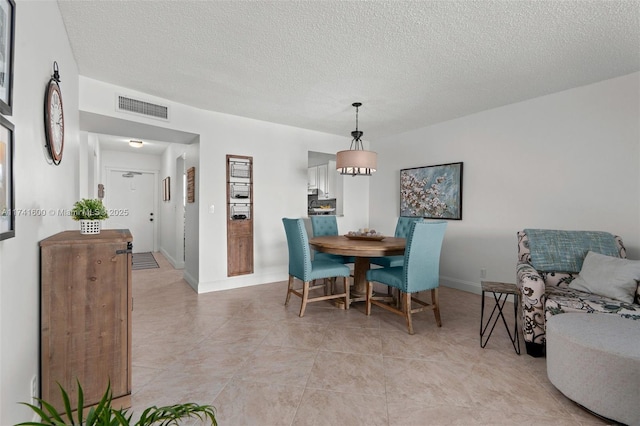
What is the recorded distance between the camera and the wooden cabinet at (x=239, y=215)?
4113mm

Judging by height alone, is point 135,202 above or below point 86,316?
above

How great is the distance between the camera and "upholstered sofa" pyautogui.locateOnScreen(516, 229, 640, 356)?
7.03 ft

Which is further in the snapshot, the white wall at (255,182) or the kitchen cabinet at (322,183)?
the kitchen cabinet at (322,183)

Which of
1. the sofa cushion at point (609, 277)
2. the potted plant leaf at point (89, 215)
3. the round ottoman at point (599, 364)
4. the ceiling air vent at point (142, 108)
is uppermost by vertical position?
the ceiling air vent at point (142, 108)

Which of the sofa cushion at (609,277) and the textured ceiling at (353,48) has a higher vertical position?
the textured ceiling at (353,48)

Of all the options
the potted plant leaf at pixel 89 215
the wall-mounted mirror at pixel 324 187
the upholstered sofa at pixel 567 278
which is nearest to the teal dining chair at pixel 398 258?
the upholstered sofa at pixel 567 278

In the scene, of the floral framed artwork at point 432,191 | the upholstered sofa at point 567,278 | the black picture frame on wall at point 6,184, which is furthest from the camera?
the floral framed artwork at point 432,191

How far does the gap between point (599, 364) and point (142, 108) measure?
4.26 m

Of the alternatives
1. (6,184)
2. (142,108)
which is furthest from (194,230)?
(6,184)

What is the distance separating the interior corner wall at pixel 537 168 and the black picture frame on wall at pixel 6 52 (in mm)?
4189

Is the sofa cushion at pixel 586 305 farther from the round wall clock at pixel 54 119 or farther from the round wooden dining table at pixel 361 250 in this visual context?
the round wall clock at pixel 54 119

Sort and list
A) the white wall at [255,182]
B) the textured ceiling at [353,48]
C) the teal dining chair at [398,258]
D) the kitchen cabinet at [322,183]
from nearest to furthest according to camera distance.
→ the textured ceiling at [353,48], the teal dining chair at [398,258], the white wall at [255,182], the kitchen cabinet at [322,183]

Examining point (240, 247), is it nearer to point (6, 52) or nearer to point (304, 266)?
point (304, 266)

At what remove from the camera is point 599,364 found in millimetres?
1581
